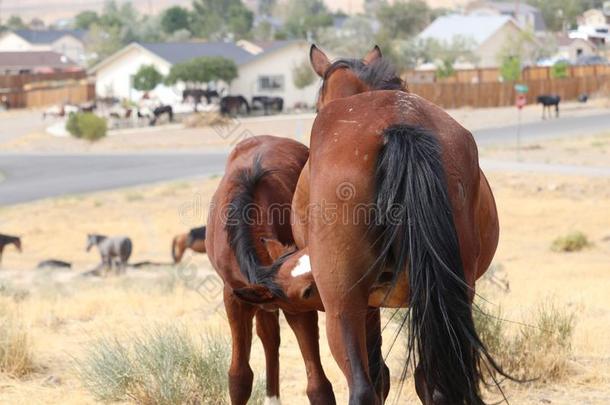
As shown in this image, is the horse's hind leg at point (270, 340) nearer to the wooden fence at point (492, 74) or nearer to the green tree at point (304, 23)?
the wooden fence at point (492, 74)

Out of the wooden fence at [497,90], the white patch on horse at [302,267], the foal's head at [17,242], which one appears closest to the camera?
the white patch on horse at [302,267]

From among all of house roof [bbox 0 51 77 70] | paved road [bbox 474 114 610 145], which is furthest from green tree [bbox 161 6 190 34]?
paved road [bbox 474 114 610 145]

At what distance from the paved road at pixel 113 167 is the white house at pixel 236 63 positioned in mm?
23720

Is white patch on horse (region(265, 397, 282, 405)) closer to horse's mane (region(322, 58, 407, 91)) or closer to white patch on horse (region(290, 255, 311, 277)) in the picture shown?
white patch on horse (region(290, 255, 311, 277))

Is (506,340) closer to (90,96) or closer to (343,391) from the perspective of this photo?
(343,391)

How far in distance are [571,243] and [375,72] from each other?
49.5 ft

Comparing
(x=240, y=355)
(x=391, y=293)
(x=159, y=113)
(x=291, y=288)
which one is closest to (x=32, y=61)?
(x=159, y=113)

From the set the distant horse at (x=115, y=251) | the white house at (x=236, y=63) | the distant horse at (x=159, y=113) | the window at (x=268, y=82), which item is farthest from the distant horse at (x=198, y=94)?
the distant horse at (x=115, y=251)

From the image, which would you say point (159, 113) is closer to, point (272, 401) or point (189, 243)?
point (189, 243)

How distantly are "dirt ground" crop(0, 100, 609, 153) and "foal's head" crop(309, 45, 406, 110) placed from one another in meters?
35.8

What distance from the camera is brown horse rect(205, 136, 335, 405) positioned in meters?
5.75

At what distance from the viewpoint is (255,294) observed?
18.4 ft

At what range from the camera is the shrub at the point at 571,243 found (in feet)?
67.3

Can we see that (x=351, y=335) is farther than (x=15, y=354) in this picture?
No
